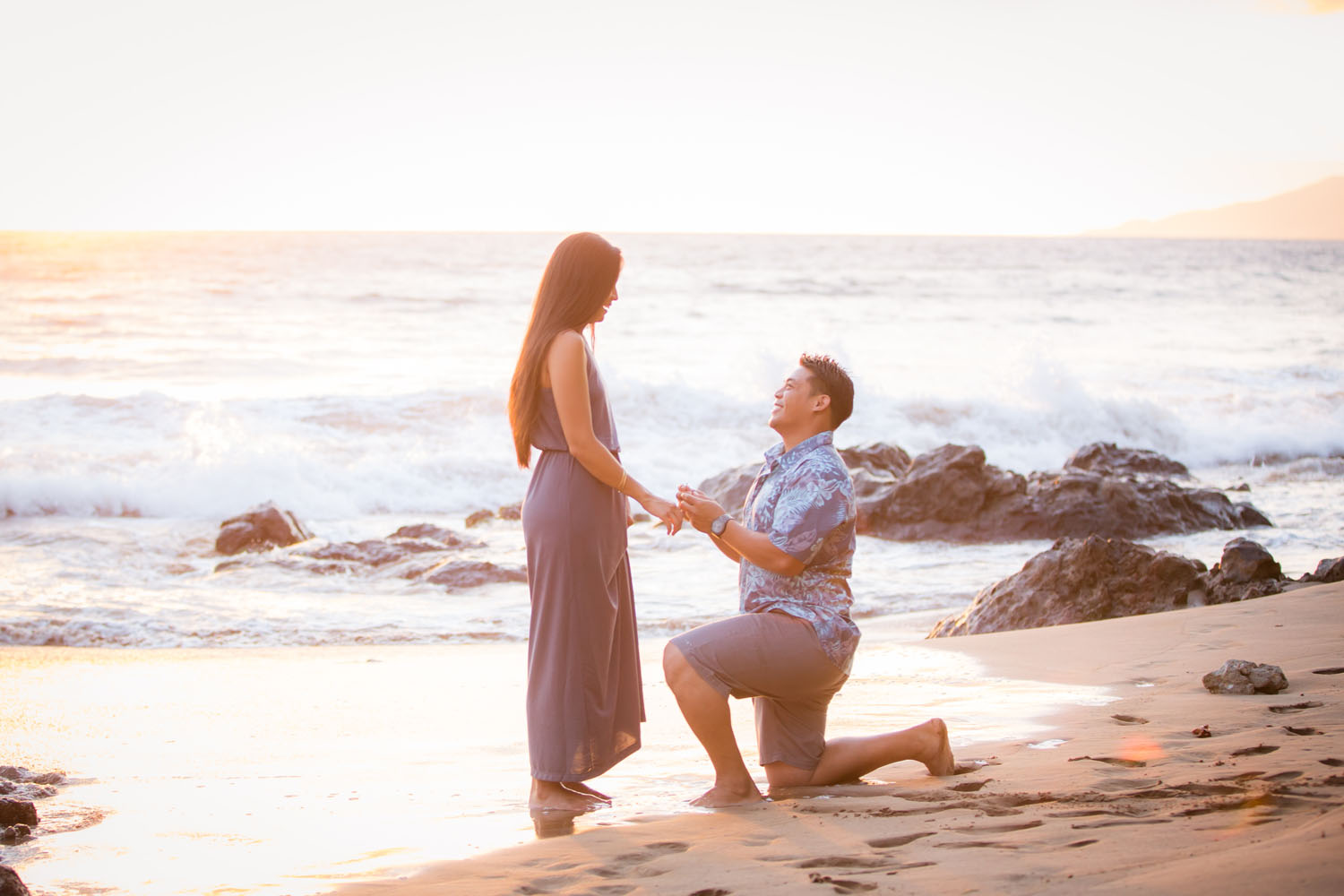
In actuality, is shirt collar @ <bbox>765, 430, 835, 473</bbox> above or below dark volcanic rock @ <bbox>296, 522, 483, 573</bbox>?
above

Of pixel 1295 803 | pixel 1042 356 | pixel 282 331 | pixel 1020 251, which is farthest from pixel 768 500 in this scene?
pixel 1020 251

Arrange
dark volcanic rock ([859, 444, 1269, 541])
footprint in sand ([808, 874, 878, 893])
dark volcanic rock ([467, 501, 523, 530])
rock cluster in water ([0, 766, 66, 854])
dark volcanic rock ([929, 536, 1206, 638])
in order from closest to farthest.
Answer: footprint in sand ([808, 874, 878, 893])
rock cluster in water ([0, 766, 66, 854])
dark volcanic rock ([929, 536, 1206, 638])
dark volcanic rock ([859, 444, 1269, 541])
dark volcanic rock ([467, 501, 523, 530])

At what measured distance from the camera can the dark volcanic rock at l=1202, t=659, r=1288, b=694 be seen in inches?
191

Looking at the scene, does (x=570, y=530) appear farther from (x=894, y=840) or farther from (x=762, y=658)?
(x=894, y=840)

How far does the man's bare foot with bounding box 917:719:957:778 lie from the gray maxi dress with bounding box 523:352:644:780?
1085mm

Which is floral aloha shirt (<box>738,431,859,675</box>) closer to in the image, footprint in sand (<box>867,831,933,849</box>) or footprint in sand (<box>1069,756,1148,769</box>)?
footprint in sand (<box>867,831,933,849</box>)

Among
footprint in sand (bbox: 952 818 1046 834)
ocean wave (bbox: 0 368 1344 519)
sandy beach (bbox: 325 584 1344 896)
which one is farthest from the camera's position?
ocean wave (bbox: 0 368 1344 519)

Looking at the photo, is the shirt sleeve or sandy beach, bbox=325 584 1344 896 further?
the shirt sleeve

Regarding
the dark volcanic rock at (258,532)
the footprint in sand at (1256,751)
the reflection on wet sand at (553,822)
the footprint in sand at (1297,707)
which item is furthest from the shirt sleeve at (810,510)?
the dark volcanic rock at (258,532)

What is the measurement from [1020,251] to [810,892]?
73.8m

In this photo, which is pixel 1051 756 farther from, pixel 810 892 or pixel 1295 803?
pixel 810 892

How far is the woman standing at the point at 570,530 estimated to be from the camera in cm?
407

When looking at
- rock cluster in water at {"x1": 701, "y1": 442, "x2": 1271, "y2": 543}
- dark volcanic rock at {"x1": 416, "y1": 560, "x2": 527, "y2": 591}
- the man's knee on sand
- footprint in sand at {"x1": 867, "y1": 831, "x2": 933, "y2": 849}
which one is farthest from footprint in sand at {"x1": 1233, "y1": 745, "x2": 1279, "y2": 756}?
rock cluster in water at {"x1": 701, "y1": 442, "x2": 1271, "y2": 543}

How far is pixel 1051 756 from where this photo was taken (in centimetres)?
423
